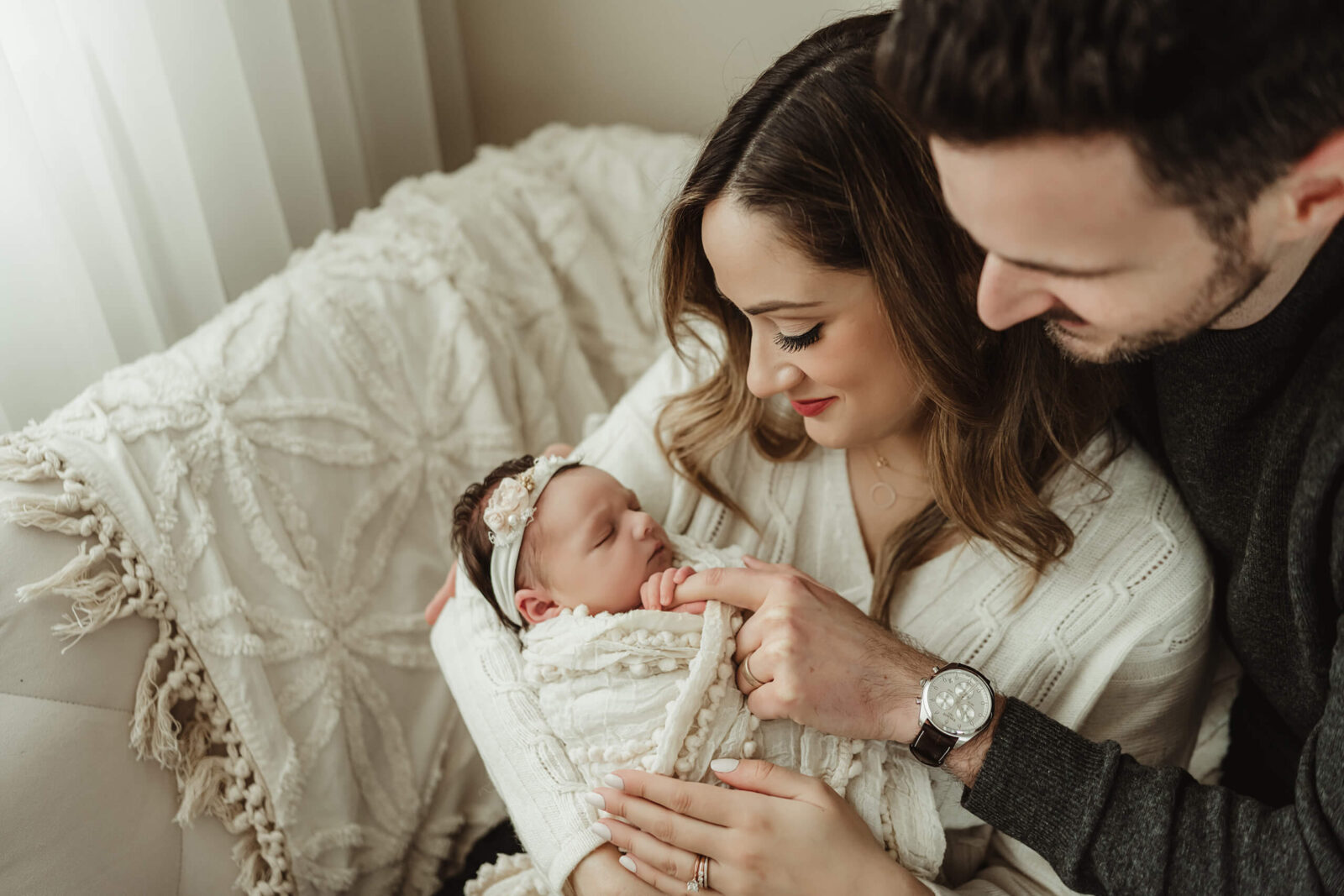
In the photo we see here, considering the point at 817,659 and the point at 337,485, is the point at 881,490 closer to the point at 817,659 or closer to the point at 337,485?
the point at 817,659

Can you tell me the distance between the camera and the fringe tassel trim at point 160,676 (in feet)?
4.24

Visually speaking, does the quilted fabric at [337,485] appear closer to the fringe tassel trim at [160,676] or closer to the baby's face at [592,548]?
the fringe tassel trim at [160,676]

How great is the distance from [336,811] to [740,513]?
83cm

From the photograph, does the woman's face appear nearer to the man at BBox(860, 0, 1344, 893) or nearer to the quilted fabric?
the man at BBox(860, 0, 1344, 893)

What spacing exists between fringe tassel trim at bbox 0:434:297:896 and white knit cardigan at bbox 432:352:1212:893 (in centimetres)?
34

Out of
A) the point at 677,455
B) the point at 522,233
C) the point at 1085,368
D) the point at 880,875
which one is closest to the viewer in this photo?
the point at 880,875

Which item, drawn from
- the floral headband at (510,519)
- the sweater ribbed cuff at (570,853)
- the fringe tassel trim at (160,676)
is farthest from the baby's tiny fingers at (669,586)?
the fringe tassel trim at (160,676)

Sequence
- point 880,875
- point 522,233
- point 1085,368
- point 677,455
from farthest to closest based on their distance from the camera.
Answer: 1. point 522,233
2. point 677,455
3. point 1085,368
4. point 880,875

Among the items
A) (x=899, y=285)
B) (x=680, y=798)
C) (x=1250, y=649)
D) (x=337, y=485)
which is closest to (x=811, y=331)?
(x=899, y=285)

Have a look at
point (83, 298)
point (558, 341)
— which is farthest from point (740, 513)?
point (83, 298)

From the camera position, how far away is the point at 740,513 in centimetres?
160

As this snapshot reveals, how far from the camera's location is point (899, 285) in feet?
3.91

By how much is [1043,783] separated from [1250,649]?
392 mm

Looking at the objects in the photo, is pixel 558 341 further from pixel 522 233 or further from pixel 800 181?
pixel 800 181
